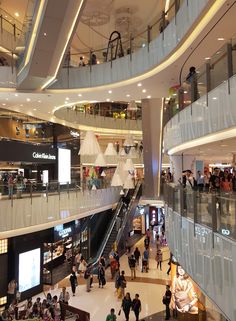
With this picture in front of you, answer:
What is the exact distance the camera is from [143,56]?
15.5 meters

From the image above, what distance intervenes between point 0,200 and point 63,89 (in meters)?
6.65

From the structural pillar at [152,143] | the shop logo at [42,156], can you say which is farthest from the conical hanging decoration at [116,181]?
the shop logo at [42,156]

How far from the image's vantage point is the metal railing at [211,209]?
20.6 feet

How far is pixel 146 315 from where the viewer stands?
14680 mm

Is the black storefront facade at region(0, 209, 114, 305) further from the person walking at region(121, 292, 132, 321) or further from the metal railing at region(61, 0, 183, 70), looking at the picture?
the metal railing at region(61, 0, 183, 70)

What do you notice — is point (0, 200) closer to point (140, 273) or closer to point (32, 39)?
point (32, 39)

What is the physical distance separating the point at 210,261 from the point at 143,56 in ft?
33.3

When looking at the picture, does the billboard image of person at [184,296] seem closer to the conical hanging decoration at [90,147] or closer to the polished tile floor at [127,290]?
the polished tile floor at [127,290]

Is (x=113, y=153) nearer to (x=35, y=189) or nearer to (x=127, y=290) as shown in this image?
(x=127, y=290)

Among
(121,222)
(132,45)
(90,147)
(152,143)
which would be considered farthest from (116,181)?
(132,45)

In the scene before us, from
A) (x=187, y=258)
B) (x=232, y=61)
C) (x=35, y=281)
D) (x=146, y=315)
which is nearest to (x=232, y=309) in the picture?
(x=187, y=258)

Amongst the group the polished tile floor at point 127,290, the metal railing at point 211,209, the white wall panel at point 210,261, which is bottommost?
the polished tile floor at point 127,290

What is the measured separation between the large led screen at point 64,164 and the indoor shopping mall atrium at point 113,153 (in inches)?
8.1

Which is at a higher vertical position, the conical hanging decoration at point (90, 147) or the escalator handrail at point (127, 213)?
the conical hanging decoration at point (90, 147)
